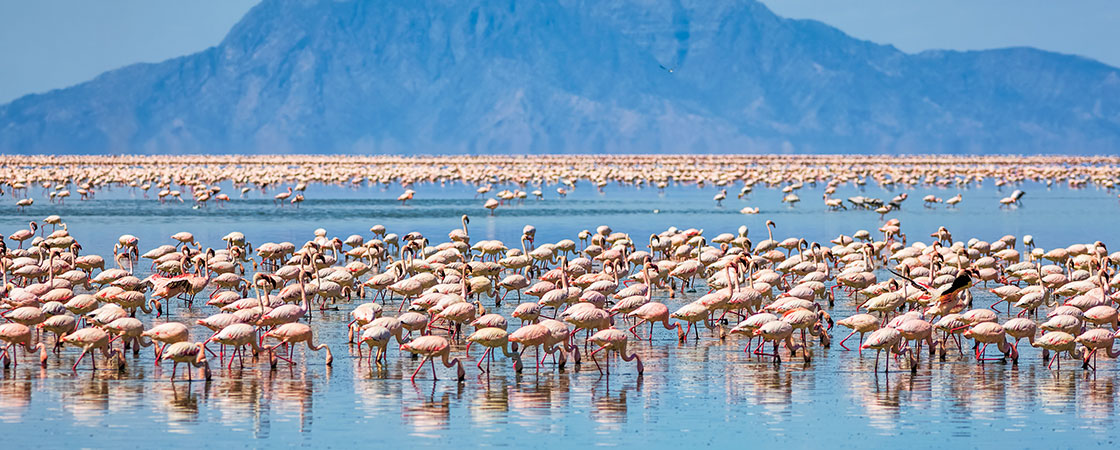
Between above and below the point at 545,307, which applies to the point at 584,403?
below

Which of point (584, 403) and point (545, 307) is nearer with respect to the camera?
point (584, 403)

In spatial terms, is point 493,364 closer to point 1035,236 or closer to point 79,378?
point 79,378

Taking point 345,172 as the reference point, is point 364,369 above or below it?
below

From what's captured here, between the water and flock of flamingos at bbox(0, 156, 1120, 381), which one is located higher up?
flock of flamingos at bbox(0, 156, 1120, 381)

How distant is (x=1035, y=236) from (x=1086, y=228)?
14.0 feet

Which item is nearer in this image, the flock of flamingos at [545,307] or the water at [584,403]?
the water at [584,403]

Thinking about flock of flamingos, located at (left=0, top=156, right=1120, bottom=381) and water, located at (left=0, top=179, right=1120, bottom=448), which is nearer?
water, located at (left=0, top=179, right=1120, bottom=448)

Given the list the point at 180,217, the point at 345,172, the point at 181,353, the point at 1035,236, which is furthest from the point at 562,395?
the point at 345,172

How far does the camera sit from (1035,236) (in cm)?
3706

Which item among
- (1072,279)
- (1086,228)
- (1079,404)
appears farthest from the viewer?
(1086,228)

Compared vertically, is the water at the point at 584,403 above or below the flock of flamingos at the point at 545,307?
below

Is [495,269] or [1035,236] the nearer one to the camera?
[495,269]

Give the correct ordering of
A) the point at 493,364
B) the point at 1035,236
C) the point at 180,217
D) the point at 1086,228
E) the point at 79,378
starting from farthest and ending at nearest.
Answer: the point at 180,217 → the point at 1086,228 → the point at 1035,236 → the point at 493,364 → the point at 79,378

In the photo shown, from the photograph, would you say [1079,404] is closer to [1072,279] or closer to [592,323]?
[592,323]
